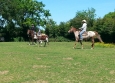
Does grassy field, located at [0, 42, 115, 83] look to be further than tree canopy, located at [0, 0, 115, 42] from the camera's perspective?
No

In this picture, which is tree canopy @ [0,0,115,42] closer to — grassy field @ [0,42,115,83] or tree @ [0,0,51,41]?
tree @ [0,0,51,41]

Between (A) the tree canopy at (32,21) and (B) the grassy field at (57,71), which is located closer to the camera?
(B) the grassy field at (57,71)

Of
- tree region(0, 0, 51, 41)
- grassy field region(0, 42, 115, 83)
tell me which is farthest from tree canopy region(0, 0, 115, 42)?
grassy field region(0, 42, 115, 83)

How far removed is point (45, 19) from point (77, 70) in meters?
67.0

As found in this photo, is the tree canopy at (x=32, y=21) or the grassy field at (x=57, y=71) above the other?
the tree canopy at (x=32, y=21)

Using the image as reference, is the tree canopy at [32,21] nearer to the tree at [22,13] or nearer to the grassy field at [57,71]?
the tree at [22,13]

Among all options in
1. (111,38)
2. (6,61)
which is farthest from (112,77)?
(111,38)

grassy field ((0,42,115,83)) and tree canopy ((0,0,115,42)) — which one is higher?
tree canopy ((0,0,115,42))

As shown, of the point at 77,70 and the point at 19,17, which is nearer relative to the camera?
the point at 77,70

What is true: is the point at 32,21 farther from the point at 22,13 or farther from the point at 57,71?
the point at 57,71

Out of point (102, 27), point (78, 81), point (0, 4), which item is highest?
point (0, 4)

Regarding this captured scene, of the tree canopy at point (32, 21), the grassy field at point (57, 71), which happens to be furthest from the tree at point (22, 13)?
the grassy field at point (57, 71)

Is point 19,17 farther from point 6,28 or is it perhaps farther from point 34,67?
point 34,67

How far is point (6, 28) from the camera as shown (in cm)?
6738
